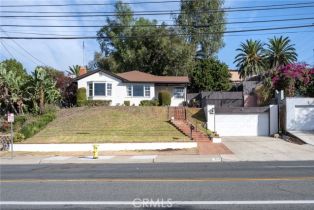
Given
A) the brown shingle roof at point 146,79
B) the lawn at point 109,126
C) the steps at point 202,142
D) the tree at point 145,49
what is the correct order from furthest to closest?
the tree at point 145,49 → the brown shingle roof at point 146,79 → the lawn at point 109,126 → the steps at point 202,142

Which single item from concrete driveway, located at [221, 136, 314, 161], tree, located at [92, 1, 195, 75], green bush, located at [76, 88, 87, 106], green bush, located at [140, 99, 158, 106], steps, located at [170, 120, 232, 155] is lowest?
concrete driveway, located at [221, 136, 314, 161]

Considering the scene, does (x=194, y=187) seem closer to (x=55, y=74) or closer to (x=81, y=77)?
(x=81, y=77)

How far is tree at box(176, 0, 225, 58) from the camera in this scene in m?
62.0

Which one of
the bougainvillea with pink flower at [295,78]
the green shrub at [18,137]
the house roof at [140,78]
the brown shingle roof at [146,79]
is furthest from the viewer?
the brown shingle roof at [146,79]

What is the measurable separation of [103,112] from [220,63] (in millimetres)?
24377

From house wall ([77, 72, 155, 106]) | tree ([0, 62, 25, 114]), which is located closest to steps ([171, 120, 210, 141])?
house wall ([77, 72, 155, 106])

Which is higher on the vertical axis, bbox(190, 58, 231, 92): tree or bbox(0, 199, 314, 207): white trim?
bbox(190, 58, 231, 92): tree

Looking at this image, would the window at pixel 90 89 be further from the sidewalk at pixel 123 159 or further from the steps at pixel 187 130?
the sidewalk at pixel 123 159

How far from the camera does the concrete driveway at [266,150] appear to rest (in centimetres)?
2537

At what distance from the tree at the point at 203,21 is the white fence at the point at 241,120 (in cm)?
2224

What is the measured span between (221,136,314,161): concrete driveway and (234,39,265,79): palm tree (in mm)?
29089

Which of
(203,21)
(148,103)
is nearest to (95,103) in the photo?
(148,103)

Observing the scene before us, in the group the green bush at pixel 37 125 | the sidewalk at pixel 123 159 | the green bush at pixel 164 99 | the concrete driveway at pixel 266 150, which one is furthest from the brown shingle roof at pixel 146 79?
the sidewalk at pixel 123 159

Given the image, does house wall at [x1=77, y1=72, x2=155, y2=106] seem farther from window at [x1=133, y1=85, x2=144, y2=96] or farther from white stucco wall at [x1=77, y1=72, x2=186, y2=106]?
window at [x1=133, y1=85, x2=144, y2=96]
